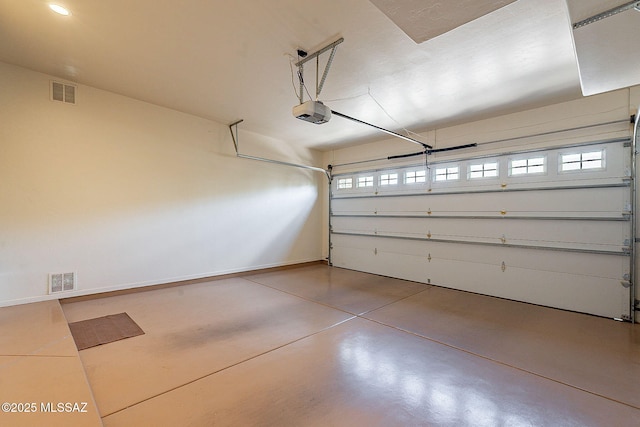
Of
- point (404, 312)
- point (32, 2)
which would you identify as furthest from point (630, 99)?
point (32, 2)

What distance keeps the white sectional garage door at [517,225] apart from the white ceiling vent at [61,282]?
498 cm

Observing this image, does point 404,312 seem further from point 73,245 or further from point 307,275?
point 73,245

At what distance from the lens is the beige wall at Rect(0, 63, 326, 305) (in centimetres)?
327

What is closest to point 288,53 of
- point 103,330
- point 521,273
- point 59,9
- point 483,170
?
point 59,9

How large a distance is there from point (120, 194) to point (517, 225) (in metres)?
5.93

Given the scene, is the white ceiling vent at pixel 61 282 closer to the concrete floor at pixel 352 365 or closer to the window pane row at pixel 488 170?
the concrete floor at pixel 352 365

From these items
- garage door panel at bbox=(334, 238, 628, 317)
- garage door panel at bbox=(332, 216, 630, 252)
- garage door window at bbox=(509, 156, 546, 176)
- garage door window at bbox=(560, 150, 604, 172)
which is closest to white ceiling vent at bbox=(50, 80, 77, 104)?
garage door panel at bbox=(332, 216, 630, 252)

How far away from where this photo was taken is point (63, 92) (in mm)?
3512

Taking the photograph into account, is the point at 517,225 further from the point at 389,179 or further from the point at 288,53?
Result: the point at 288,53

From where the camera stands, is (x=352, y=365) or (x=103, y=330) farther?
(x=103, y=330)

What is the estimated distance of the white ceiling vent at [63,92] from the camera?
3.45 m

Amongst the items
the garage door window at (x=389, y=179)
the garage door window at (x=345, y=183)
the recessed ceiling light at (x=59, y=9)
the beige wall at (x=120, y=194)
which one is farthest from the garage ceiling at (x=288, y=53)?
the garage door window at (x=345, y=183)

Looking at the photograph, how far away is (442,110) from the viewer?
4145 mm

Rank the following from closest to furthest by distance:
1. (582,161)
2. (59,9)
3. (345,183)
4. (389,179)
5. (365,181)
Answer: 1. (59,9)
2. (582,161)
3. (389,179)
4. (365,181)
5. (345,183)
